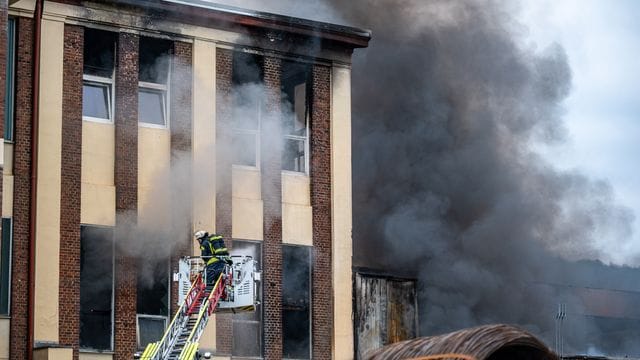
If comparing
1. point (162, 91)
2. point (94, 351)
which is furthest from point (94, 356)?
point (162, 91)

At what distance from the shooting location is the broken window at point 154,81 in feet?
88.7

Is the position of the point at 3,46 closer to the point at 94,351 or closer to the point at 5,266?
the point at 5,266

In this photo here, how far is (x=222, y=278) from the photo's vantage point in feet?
70.3

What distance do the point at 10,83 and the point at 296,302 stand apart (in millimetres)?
7102

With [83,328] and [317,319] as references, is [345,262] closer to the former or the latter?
[317,319]

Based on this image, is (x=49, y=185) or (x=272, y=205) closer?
(x=49, y=185)

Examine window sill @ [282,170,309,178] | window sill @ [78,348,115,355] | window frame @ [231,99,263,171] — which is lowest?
window sill @ [78,348,115,355]

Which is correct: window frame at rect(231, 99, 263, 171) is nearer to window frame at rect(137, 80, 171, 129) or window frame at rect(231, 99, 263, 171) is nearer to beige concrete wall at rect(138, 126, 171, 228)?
window frame at rect(137, 80, 171, 129)

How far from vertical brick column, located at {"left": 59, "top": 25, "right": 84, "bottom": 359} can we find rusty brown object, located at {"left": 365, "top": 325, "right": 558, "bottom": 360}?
41.1ft

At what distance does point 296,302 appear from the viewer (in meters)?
28.1

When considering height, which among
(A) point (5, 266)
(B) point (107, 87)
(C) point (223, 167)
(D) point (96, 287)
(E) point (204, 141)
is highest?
(B) point (107, 87)

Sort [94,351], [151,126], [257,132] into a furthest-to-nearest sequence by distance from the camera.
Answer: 1. [257,132]
2. [151,126]
3. [94,351]

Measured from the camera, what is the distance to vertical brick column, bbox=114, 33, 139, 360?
25656 mm

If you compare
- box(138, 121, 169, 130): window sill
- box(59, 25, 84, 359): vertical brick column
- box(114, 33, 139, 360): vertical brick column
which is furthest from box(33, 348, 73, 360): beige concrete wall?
box(138, 121, 169, 130): window sill
